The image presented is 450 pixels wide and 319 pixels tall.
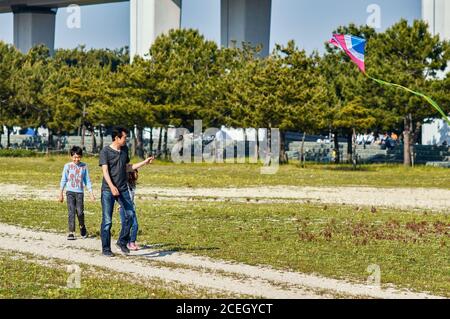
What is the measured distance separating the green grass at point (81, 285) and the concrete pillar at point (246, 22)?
63.9 meters

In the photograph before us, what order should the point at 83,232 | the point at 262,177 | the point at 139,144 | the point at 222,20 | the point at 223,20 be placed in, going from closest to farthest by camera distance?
the point at 83,232 < the point at 262,177 < the point at 139,144 < the point at 223,20 < the point at 222,20

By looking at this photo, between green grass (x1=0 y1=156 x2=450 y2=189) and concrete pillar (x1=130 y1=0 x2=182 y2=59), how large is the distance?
20.9 m

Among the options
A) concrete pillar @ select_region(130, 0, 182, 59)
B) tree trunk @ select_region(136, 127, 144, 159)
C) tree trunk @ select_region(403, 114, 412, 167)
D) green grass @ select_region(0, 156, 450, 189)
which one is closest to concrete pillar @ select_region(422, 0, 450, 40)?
tree trunk @ select_region(403, 114, 412, 167)

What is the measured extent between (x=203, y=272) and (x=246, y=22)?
65.2 meters

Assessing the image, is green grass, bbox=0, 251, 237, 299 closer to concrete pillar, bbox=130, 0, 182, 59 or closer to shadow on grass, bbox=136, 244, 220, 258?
shadow on grass, bbox=136, 244, 220, 258

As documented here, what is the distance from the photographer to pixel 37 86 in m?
76.4

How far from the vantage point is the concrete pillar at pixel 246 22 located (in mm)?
78188

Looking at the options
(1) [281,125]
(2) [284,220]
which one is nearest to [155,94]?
(1) [281,125]

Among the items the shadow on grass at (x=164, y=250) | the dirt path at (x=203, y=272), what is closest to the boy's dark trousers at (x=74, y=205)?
the dirt path at (x=203, y=272)

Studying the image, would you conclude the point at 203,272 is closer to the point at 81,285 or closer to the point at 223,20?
the point at 81,285

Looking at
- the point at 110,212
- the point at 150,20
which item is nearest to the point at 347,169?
the point at 150,20

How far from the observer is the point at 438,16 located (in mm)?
59531

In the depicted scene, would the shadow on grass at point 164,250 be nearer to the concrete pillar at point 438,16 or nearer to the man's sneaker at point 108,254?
the man's sneaker at point 108,254
